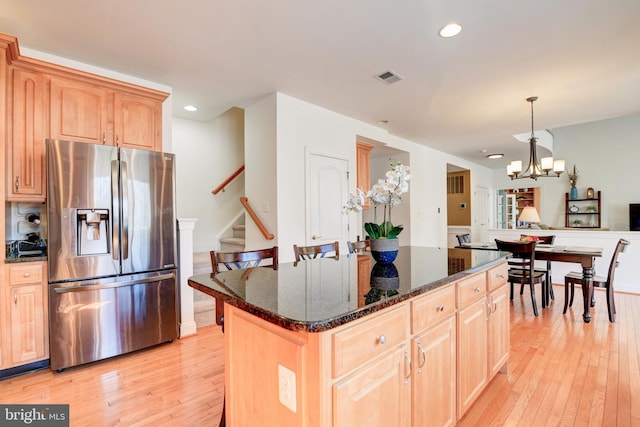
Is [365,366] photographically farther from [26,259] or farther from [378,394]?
[26,259]

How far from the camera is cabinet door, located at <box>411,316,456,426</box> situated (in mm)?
1289

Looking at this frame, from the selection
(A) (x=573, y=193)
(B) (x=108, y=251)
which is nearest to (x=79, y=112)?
(B) (x=108, y=251)

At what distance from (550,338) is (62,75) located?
4.89 meters

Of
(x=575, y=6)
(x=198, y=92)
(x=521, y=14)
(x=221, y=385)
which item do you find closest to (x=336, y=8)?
(x=521, y=14)

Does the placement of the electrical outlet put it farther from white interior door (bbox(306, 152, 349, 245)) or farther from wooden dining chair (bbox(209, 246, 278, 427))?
white interior door (bbox(306, 152, 349, 245))

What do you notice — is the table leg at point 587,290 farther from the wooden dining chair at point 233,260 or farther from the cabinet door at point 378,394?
the wooden dining chair at point 233,260

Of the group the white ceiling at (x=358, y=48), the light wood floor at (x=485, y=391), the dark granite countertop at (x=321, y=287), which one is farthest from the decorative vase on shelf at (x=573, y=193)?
the dark granite countertop at (x=321, y=287)

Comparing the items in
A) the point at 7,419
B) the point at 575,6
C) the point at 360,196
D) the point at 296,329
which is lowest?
the point at 7,419

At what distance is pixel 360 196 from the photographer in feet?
6.13

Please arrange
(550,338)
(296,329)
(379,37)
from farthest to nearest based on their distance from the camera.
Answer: (550,338), (379,37), (296,329)

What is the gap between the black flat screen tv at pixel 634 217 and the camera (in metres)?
7.12

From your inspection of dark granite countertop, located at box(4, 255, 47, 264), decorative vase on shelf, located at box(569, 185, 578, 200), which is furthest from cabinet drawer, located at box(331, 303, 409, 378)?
decorative vase on shelf, located at box(569, 185, 578, 200)

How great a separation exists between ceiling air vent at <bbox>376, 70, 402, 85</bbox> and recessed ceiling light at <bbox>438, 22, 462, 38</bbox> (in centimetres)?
67

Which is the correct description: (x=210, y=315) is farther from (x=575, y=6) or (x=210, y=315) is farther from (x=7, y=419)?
(x=575, y=6)
